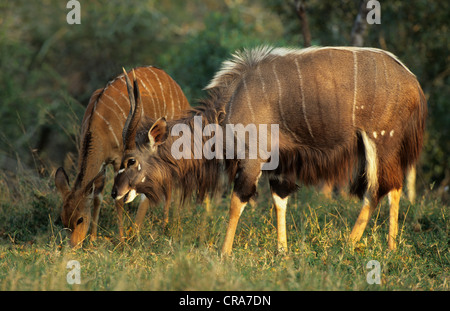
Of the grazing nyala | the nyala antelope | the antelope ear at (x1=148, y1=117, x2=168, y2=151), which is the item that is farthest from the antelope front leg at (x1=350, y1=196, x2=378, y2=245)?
the antelope ear at (x1=148, y1=117, x2=168, y2=151)

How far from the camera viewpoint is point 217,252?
167 inches

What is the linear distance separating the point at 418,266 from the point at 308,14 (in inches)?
234

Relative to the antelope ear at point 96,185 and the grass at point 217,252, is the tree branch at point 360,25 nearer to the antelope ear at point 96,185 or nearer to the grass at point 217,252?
the grass at point 217,252

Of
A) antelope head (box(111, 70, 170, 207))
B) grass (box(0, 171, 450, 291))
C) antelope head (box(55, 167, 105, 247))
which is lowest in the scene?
grass (box(0, 171, 450, 291))

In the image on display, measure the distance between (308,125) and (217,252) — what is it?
3.66ft

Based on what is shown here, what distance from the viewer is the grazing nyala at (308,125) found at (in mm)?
4289

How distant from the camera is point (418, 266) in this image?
3.96 m

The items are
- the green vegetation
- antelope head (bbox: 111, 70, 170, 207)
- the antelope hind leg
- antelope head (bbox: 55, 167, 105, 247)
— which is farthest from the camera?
antelope head (bbox: 55, 167, 105, 247)

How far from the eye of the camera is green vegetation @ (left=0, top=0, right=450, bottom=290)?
3607 mm

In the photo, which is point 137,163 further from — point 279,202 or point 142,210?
point 279,202

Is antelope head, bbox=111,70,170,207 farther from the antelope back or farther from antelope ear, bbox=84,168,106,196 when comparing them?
the antelope back

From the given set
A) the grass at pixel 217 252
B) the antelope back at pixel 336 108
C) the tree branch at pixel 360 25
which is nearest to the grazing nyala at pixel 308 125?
the antelope back at pixel 336 108
